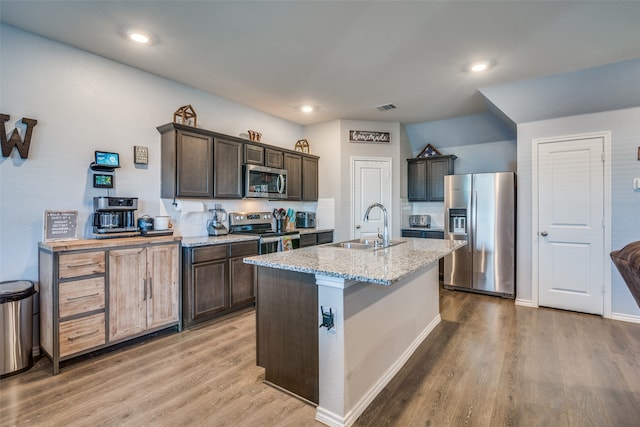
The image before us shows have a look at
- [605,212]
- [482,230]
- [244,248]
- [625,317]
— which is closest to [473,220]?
[482,230]

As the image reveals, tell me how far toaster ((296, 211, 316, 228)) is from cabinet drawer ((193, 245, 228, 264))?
1.83 meters

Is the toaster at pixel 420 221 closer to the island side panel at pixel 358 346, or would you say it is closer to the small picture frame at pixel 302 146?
the small picture frame at pixel 302 146

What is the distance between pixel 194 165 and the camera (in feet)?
11.3

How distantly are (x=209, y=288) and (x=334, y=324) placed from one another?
195 centimetres

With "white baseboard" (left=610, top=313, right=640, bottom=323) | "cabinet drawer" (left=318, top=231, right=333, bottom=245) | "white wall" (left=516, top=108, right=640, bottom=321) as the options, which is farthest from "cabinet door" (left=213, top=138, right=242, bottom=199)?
"white baseboard" (left=610, top=313, right=640, bottom=323)

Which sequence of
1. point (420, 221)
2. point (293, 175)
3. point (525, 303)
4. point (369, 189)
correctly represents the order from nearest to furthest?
point (525, 303) < point (293, 175) < point (369, 189) < point (420, 221)

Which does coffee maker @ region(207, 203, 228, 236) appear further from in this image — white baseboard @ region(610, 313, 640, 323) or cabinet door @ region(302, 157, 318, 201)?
white baseboard @ region(610, 313, 640, 323)

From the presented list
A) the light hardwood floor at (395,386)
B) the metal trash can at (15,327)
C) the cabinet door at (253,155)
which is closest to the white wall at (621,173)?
the light hardwood floor at (395,386)

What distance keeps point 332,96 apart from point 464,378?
338 cm

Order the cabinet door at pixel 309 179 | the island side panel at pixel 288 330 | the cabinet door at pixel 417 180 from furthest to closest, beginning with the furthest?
1. the cabinet door at pixel 417 180
2. the cabinet door at pixel 309 179
3. the island side panel at pixel 288 330

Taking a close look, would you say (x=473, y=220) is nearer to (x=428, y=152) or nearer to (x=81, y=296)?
(x=428, y=152)

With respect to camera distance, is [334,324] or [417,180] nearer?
[334,324]

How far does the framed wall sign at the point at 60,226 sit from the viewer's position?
2.54m

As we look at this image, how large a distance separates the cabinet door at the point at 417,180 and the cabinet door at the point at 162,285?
13.4 feet
